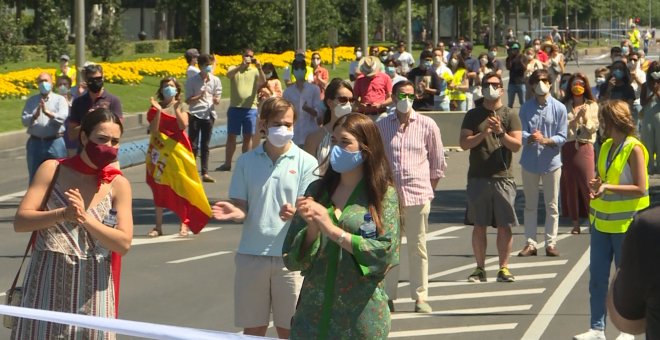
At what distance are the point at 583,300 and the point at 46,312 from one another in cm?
688

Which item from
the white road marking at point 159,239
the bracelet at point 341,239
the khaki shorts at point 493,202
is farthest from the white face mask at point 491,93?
the bracelet at point 341,239

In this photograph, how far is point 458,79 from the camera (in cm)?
2991

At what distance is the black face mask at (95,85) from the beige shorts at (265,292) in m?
8.26

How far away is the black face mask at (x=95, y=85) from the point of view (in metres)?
16.3

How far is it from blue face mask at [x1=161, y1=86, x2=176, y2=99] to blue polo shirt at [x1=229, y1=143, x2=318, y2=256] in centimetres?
871

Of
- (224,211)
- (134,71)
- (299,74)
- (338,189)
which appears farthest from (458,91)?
(338,189)

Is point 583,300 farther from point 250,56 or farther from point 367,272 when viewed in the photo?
point 250,56

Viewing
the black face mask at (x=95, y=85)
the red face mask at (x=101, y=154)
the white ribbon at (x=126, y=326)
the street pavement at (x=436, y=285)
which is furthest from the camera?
the black face mask at (x=95, y=85)

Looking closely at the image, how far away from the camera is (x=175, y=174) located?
53.0 ft

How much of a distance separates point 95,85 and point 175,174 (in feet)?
4.11

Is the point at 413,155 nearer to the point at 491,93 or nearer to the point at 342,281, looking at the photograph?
the point at 491,93

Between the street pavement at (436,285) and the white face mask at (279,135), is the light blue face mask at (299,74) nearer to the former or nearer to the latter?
the street pavement at (436,285)

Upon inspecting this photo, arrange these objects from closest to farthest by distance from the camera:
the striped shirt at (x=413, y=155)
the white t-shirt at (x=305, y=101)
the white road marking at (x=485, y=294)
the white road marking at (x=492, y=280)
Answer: the striped shirt at (x=413, y=155), the white road marking at (x=485, y=294), the white road marking at (x=492, y=280), the white t-shirt at (x=305, y=101)

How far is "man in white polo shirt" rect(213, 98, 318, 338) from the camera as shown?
839cm
